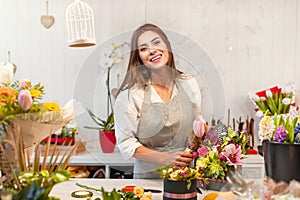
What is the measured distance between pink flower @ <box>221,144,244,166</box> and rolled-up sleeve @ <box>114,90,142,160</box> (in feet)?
1.53

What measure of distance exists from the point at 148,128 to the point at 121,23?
4.46ft

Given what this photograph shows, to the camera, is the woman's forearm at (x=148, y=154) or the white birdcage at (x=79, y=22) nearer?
the woman's forearm at (x=148, y=154)

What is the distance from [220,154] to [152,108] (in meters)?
0.49

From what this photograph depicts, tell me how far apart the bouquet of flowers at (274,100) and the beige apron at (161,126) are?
3.53ft

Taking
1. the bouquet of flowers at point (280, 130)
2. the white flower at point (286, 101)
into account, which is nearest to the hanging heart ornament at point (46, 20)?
the white flower at point (286, 101)

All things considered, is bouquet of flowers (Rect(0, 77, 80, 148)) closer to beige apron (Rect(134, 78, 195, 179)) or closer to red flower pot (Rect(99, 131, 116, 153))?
beige apron (Rect(134, 78, 195, 179))

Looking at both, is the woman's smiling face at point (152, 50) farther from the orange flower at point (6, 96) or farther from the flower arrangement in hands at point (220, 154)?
the orange flower at point (6, 96)

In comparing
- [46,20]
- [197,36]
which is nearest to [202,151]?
[197,36]

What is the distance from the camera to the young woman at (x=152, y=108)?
171 centimetres

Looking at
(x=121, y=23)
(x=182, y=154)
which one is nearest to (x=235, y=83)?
(x=121, y=23)

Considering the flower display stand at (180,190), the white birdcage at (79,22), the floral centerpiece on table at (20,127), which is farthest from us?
the white birdcage at (79,22)

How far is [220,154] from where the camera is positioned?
1.34 metres

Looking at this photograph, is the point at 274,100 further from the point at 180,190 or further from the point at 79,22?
the point at 180,190

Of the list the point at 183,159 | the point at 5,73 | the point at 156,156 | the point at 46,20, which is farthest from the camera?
the point at 46,20
